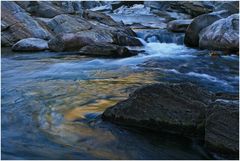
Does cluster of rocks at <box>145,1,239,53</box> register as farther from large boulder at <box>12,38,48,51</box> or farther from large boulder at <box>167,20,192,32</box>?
large boulder at <box>12,38,48,51</box>

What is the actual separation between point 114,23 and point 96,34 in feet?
10.7

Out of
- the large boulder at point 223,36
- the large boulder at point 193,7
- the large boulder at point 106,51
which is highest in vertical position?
the large boulder at point 193,7

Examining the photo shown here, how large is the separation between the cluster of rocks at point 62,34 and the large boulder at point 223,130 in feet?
24.0

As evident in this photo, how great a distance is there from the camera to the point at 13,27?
14234 millimetres

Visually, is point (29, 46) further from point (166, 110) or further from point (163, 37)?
point (166, 110)

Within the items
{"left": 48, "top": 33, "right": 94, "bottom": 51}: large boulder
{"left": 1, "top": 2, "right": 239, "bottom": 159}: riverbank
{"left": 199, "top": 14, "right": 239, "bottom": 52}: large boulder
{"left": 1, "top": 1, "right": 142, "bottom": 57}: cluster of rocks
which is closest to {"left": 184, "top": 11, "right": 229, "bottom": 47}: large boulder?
{"left": 1, "top": 2, "right": 239, "bottom": 159}: riverbank

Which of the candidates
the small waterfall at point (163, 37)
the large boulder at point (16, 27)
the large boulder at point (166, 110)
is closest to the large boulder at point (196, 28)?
the small waterfall at point (163, 37)

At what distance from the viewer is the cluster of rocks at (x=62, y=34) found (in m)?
12.5

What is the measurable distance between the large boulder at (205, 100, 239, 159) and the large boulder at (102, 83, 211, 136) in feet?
1.03

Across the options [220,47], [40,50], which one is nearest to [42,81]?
[40,50]

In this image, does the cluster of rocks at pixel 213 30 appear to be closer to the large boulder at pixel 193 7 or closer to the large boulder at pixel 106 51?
the large boulder at pixel 106 51

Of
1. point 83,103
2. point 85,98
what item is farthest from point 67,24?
point 83,103

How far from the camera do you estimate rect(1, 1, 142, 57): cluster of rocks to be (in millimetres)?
12500

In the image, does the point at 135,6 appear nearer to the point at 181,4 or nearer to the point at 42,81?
the point at 181,4
